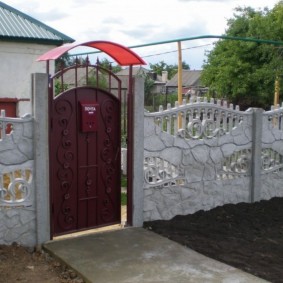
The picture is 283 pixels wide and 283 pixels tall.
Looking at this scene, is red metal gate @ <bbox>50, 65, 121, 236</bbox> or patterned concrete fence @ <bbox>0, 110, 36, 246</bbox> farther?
red metal gate @ <bbox>50, 65, 121, 236</bbox>

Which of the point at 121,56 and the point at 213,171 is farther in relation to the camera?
the point at 213,171

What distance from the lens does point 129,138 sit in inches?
225

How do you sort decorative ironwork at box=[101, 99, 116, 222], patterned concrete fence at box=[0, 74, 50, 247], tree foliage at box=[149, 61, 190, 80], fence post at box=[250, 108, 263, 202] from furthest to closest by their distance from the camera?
tree foliage at box=[149, 61, 190, 80] → fence post at box=[250, 108, 263, 202] → decorative ironwork at box=[101, 99, 116, 222] → patterned concrete fence at box=[0, 74, 50, 247]

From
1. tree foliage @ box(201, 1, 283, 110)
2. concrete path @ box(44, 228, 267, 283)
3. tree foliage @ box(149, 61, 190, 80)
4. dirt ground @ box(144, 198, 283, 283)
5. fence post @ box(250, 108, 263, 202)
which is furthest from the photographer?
tree foliage @ box(149, 61, 190, 80)

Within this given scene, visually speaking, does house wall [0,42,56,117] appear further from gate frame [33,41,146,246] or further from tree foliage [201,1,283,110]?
tree foliage [201,1,283,110]

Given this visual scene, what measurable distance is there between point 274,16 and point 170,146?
8.07 m

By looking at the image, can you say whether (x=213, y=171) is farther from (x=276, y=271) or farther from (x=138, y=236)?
(x=276, y=271)

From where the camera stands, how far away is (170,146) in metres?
6.05

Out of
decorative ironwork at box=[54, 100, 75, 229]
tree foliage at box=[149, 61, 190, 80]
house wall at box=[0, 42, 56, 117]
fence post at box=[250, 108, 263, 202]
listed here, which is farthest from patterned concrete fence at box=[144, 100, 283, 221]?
tree foliage at box=[149, 61, 190, 80]

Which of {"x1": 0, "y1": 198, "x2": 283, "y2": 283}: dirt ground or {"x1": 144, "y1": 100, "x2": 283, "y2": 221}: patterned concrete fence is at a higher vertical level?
{"x1": 144, "y1": 100, "x2": 283, "y2": 221}: patterned concrete fence

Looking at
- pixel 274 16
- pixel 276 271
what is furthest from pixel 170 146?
pixel 274 16

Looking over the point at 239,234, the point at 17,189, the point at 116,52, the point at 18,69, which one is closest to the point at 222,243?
the point at 239,234

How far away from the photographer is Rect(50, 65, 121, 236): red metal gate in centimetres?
523

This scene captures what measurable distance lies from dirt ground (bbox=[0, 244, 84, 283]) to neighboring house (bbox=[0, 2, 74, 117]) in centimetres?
361
